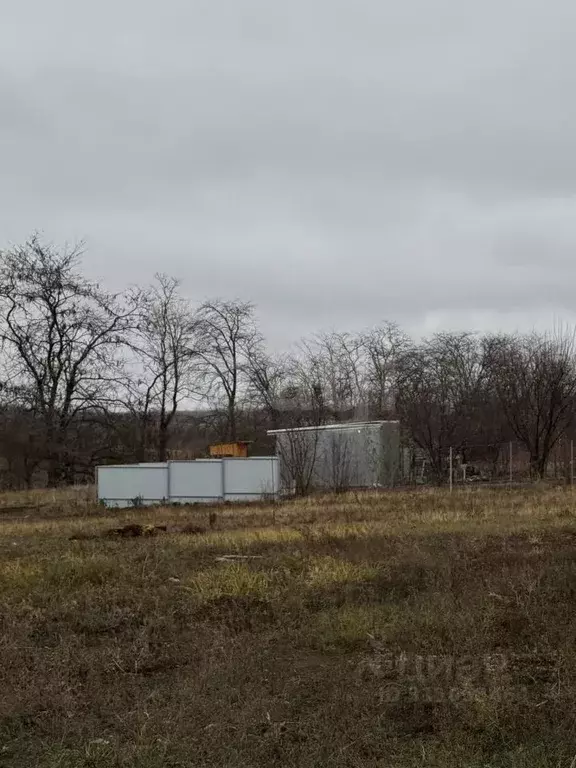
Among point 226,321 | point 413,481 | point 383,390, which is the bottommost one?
point 413,481

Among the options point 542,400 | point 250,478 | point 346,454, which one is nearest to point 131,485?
point 250,478

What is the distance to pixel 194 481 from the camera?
23406mm

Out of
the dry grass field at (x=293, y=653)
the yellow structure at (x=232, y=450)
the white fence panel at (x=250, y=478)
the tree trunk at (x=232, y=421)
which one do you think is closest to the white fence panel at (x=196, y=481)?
the white fence panel at (x=250, y=478)

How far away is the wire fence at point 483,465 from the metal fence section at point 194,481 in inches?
318

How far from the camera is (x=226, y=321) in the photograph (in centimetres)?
4716

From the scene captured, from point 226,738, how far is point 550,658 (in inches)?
104

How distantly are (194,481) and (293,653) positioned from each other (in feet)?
58.5

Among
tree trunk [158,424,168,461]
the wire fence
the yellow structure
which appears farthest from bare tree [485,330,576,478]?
tree trunk [158,424,168,461]

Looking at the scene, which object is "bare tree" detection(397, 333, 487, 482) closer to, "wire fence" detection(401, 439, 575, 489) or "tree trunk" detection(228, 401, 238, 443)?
"wire fence" detection(401, 439, 575, 489)

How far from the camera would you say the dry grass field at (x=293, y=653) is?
395 cm

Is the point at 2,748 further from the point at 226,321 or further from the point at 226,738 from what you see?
the point at 226,321

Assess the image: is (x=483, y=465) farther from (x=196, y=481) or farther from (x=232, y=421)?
(x=232, y=421)

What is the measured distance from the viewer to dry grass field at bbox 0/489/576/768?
3951 millimetres

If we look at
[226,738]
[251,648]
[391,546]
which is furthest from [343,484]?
[226,738]
